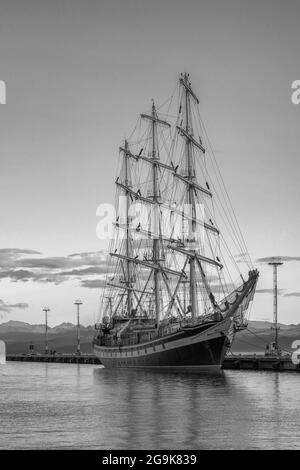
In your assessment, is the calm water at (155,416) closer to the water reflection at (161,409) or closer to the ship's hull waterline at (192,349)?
the water reflection at (161,409)

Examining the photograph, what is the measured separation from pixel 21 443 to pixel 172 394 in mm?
30866

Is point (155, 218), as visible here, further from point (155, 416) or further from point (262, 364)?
point (155, 416)

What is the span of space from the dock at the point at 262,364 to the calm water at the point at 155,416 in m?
28.0

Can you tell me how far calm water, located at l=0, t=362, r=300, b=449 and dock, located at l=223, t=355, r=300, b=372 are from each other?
28024 millimetres

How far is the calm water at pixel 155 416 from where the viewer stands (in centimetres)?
4019

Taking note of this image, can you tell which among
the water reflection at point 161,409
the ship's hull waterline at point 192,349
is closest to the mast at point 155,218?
the ship's hull waterline at point 192,349

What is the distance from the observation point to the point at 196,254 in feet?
367

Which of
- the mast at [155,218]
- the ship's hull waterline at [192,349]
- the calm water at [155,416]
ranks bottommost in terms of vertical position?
the calm water at [155,416]

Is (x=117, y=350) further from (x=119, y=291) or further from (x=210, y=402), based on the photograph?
(x=210, y=402)

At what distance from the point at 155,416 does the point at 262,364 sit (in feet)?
228

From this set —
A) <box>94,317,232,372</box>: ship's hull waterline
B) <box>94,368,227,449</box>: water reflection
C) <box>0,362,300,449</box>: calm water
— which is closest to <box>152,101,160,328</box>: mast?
<box>94,317,232,372</box>: ship's hull waterline

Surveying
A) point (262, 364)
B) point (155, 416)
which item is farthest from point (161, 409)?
point (262, 364)

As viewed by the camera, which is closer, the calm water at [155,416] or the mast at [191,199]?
the calm water at [155,416]

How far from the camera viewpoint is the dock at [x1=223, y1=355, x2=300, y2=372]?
111438 millimetres
